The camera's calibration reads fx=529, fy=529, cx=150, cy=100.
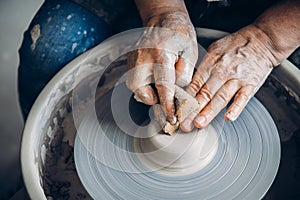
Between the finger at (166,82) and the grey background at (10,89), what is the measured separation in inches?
40.3

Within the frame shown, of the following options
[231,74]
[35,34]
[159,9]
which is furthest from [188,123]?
[35,34]

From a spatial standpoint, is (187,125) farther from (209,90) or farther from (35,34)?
(35,34)

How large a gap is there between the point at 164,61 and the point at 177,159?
0.30 meters

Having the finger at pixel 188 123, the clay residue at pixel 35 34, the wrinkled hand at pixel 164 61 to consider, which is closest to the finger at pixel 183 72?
the wrinkled hand at pixel 164 61

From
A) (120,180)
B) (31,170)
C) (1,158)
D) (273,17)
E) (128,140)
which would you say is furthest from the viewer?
Result: (1,158)

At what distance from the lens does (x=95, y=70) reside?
71.9 inches

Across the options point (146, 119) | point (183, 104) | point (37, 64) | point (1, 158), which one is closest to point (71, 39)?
point (37, 64)

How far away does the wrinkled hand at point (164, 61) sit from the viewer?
1.54m

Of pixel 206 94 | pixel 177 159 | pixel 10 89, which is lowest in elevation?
pixel 10 89

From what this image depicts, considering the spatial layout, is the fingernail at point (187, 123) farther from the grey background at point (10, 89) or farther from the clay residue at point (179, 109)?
the grey background at point (10, 89)

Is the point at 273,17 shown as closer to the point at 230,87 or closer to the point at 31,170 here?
the point at 230,87

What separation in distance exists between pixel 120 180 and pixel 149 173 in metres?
0.09

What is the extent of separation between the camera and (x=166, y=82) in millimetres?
1535

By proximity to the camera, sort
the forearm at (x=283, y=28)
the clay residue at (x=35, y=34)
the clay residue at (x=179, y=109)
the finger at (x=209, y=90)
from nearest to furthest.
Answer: the clay residue at (x=179, y=109) → the finger at (x=209, y=90) → the forearm at (x=283, y=28) → the clay residue at (x=35, y=34)
